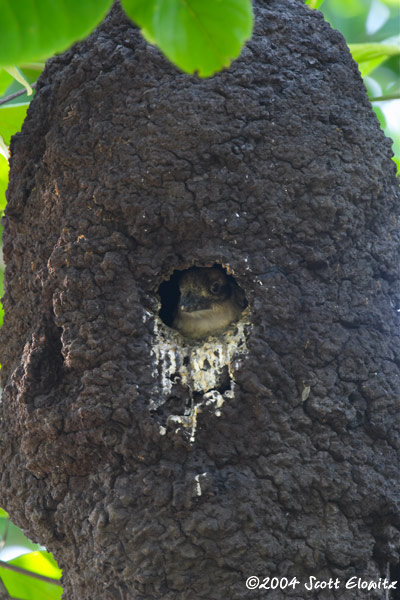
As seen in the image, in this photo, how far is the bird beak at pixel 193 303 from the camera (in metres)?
3.21

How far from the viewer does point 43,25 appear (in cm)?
89

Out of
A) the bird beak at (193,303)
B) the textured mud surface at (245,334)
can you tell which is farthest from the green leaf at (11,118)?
the bird beak at (193,303)

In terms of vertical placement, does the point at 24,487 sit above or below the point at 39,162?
below

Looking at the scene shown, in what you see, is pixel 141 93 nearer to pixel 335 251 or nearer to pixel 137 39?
pixel 137 39

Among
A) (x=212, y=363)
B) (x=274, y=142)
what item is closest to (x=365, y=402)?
(x=212, y=363)

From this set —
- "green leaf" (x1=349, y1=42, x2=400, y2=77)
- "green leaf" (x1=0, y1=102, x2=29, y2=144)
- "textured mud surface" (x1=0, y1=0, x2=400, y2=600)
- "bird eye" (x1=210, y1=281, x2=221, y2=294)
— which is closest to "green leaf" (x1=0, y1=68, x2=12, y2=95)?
"green leaf" (x1=0, y1=102, x2=29, y2=144)

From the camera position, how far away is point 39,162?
3141mm

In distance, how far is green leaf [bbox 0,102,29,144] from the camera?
3.62 meters

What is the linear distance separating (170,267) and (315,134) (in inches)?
29.8

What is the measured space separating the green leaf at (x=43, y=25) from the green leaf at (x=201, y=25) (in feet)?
0.20

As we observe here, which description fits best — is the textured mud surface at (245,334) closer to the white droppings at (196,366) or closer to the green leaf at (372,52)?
the white droppings at (196,366)

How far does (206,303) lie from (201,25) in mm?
2311

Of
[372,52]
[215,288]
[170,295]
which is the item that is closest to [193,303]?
[215,288]

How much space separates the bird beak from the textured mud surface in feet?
1.35
